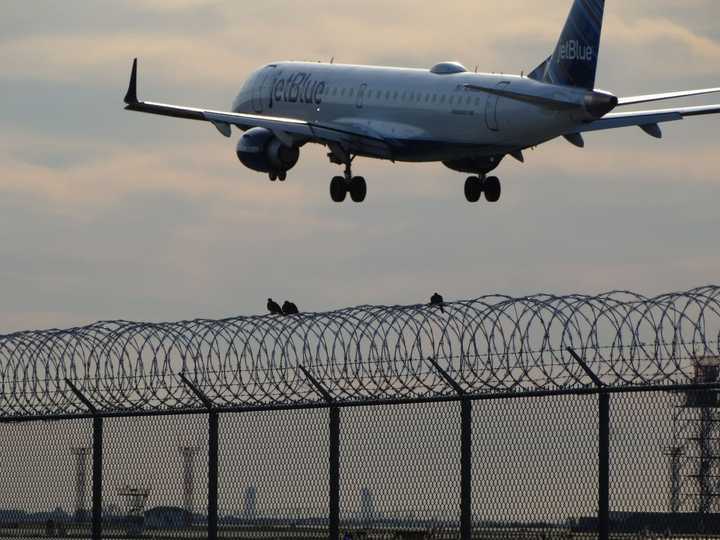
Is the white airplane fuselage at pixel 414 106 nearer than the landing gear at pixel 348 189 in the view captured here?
Yes

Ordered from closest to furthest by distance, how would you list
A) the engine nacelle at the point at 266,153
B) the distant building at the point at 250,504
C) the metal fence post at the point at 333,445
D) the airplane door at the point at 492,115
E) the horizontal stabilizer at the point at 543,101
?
the metal fence post at the point at 333,445, the distant building at the point at 250,504, the horizontal stabilizer at the point at 543,101, the airplane door at the point at 492,115, the engine nacelle at the point at 266,153

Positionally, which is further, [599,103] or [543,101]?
[543,101]

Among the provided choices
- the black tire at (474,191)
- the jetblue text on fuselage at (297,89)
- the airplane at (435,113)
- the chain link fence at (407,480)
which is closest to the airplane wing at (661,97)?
the airplane at (435,113)

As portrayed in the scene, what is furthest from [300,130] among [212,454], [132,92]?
[212,454]

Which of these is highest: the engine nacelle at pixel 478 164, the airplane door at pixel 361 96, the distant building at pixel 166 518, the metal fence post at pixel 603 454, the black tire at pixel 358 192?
the airplane door at pixel 361 96

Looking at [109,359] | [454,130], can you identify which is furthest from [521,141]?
[109,359]

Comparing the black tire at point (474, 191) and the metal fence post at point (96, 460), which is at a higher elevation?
the black tire at point (474, 191)

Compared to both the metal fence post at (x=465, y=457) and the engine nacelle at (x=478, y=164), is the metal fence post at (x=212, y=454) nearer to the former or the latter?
the metal fence post at (x=465, y=457)

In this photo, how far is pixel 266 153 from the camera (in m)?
73.2

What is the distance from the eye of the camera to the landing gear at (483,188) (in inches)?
2874

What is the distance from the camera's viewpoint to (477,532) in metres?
24.8

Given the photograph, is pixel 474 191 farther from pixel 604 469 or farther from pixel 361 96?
pixel 604 469

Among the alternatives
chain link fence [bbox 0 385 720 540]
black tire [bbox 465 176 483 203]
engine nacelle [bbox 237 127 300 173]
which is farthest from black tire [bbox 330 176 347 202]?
chain link fence [bbox 0 385 720 540]

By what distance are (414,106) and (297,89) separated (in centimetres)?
694
